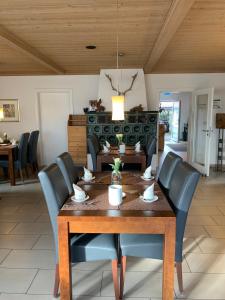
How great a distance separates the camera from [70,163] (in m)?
2.66

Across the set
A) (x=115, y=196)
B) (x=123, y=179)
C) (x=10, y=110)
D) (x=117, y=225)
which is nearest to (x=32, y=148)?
(x=10, y=110)

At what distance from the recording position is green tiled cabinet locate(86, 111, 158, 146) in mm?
5953

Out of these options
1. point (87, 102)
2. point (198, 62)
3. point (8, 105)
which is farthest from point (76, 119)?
point (198, 62)

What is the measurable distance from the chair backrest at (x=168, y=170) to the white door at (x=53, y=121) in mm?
4277

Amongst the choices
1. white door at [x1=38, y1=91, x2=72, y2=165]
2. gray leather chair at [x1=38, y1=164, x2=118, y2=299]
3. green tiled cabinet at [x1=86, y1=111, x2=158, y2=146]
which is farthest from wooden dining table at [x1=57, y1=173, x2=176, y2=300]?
white door at [x1=38, y1=91, x2=72, y2=165]

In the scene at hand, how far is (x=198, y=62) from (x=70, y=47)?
2711 millimetres

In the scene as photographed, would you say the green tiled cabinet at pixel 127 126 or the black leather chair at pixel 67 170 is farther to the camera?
the green tiled cabinet at pixel 127 126

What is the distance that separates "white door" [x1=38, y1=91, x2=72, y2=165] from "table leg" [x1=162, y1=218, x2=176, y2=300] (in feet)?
16.5

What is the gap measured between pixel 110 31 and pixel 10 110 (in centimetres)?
411

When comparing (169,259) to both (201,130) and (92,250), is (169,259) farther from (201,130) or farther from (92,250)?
(201,130)

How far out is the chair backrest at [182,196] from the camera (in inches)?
71.4

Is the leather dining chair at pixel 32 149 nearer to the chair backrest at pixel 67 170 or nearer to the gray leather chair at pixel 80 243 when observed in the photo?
the chair backrest at pixel 67 170

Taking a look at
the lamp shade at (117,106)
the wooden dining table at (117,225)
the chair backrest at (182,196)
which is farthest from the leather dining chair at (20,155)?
→ the chair backrest at (182,196)

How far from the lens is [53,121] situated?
6.56 m
